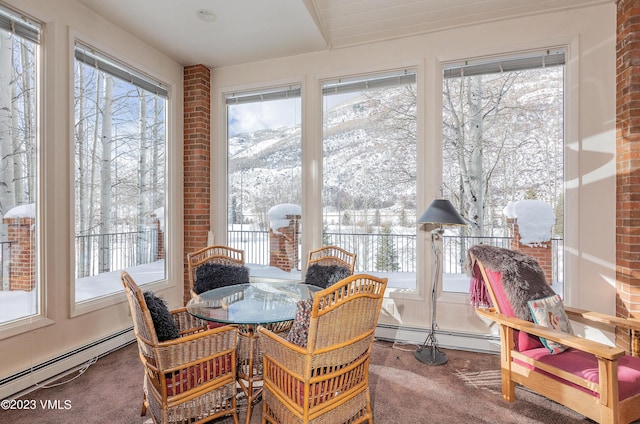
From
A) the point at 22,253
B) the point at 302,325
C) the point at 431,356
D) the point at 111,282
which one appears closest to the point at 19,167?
the point at 22,253

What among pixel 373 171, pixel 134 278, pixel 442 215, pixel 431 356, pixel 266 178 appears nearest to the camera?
pixel 442 215

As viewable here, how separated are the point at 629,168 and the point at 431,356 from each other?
2207 millimetres

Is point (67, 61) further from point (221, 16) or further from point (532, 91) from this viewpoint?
point (532, 91)

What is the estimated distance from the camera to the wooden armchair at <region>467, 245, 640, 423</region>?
1.74 metres

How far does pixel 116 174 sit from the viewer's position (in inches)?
125

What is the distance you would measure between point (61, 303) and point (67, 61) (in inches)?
78.0

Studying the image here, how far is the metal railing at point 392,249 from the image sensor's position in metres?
3.15

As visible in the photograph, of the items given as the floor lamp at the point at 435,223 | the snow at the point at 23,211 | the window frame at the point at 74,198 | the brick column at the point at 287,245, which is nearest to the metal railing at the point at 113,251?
the window frame at the point at 74,198

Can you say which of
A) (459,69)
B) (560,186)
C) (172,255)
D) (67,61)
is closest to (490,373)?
(560,186)

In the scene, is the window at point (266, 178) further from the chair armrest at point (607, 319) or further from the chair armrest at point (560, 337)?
the chair armrest at point (607, 319)

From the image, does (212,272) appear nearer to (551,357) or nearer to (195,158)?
(195,158)

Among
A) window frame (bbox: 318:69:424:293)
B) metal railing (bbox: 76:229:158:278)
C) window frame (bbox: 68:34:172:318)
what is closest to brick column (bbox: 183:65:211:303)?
window frame (bbox: 68:34:172:318)

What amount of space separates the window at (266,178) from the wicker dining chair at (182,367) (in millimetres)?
1937

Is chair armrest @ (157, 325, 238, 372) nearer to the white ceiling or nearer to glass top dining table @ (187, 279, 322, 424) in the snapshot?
glass top dining table @ (187, 279, 322, 424)
